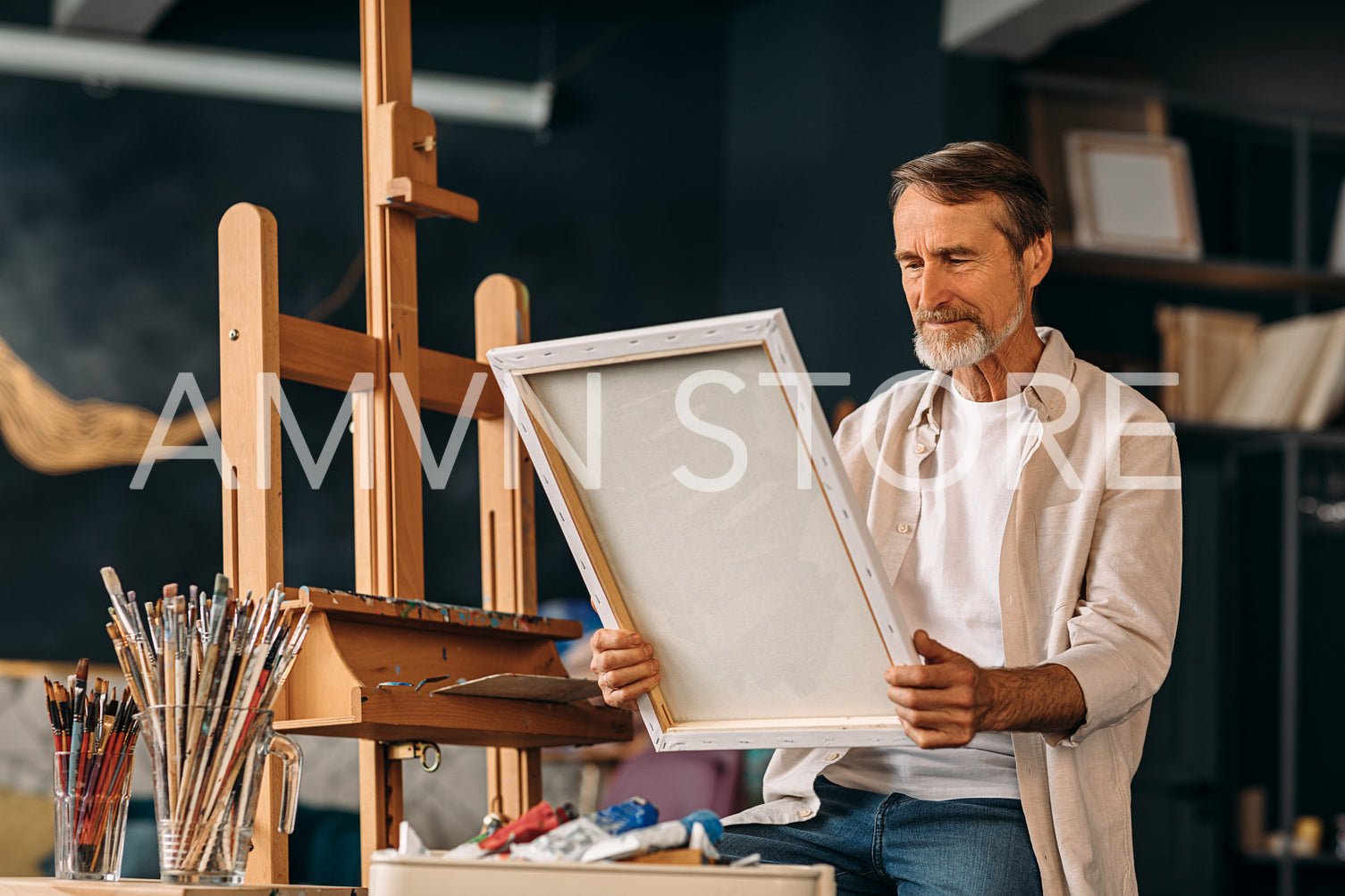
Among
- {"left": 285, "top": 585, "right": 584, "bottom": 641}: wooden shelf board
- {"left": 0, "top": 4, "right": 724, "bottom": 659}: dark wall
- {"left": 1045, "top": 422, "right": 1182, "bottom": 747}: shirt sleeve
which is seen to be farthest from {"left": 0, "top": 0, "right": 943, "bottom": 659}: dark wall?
{"left": 1045, "top": 422, "right": 1182, "bottom": 747}: shirt sleeve

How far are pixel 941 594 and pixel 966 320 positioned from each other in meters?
0.33

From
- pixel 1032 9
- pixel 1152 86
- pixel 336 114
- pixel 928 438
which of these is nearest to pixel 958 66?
pixel 1032 9

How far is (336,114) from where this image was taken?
14.8ft

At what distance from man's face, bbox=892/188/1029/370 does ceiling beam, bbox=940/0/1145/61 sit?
7.04 feet

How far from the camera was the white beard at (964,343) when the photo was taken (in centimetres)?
179

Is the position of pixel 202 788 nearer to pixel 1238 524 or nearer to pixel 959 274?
pixel 959 274

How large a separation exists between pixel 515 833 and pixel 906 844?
0.56 meters

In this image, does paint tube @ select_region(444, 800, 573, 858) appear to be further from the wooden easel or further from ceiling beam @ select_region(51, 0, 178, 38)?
ceiling beam @ select_region(51, 0, 178, 38)

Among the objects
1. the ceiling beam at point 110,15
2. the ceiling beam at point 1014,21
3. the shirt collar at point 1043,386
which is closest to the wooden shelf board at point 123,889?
the shirt collar at point 1043,386

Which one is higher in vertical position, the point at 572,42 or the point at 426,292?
the point at 572,42

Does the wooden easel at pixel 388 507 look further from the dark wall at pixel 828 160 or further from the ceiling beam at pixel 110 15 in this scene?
the ceiling beam at pixel 110 15

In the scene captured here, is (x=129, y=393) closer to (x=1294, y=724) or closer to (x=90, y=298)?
(x=90, y=298)

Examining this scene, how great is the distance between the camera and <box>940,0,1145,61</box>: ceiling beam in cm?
371

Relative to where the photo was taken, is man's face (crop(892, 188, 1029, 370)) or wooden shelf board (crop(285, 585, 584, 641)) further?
man's face (crop(892, 188, 1029, 370))
